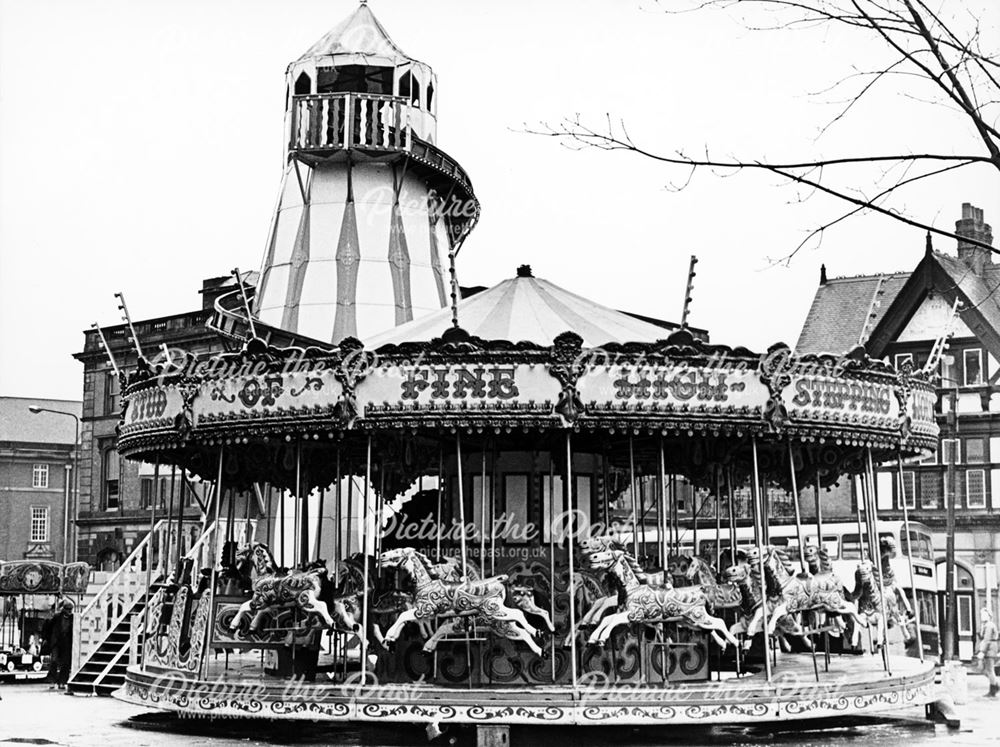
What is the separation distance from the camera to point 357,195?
154ft

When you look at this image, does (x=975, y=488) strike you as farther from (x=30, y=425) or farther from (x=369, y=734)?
(x=30, y=425)

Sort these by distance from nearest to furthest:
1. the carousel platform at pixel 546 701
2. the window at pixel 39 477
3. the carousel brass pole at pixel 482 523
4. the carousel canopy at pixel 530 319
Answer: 1. the carousel platform at pixel 546 701
2. the carousel brass pole at pixel 482 523
3. the carousel canopy at pixel 530 319
4. the window at pixel 39 477

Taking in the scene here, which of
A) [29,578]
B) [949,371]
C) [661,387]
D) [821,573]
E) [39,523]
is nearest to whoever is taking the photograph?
[661,387]

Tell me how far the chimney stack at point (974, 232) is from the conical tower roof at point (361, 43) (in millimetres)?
18580

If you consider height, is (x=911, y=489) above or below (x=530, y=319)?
below

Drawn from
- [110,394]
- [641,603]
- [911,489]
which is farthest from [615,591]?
[110,394]

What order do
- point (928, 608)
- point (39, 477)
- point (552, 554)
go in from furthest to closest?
point (39, 477)
point (928, 608)
point (552, 554)

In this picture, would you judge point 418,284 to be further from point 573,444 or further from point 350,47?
point 573,444

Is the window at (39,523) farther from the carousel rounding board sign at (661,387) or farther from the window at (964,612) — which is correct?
the carousel rounding board sign at (661,387)

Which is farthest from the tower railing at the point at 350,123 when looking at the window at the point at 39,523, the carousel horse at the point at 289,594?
the window at the point at 39,523

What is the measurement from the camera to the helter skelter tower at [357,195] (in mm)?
46156

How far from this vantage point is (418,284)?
47.1 metres

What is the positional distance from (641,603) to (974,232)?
35.4 m

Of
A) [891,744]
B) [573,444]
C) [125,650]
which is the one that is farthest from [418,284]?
[891,744]
